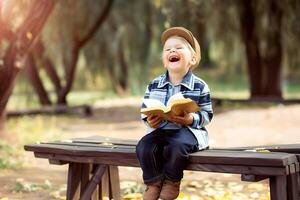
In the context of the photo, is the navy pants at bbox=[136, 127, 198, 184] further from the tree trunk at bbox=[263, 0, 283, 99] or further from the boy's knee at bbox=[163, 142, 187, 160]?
the tree trunk at bbox=[263, 0, 283, 99]

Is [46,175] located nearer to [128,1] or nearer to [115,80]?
[128,1]

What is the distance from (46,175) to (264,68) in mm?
10373

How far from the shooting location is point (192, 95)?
367 centimetres

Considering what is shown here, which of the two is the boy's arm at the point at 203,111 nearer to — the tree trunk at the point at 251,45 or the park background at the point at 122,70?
the park background at the point at 122,70

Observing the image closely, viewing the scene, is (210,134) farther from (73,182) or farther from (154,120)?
(154,120)

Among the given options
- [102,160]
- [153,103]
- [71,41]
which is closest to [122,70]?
[71,41]

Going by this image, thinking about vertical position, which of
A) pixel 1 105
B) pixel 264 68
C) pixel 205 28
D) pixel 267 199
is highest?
pixel 205 28

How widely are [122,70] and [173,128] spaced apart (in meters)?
16.0

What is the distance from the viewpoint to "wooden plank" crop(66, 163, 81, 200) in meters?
4.25

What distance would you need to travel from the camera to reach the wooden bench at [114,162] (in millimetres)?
3311

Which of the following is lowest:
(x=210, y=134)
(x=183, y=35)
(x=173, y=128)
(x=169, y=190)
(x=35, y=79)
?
(x=169, y=190)

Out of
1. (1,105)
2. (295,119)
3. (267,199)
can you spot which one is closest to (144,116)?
(267,199)

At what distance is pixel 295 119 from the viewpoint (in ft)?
36.8

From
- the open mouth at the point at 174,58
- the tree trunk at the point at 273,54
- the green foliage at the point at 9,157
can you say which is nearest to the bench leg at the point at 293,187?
the open mouth at the point at 174,58
